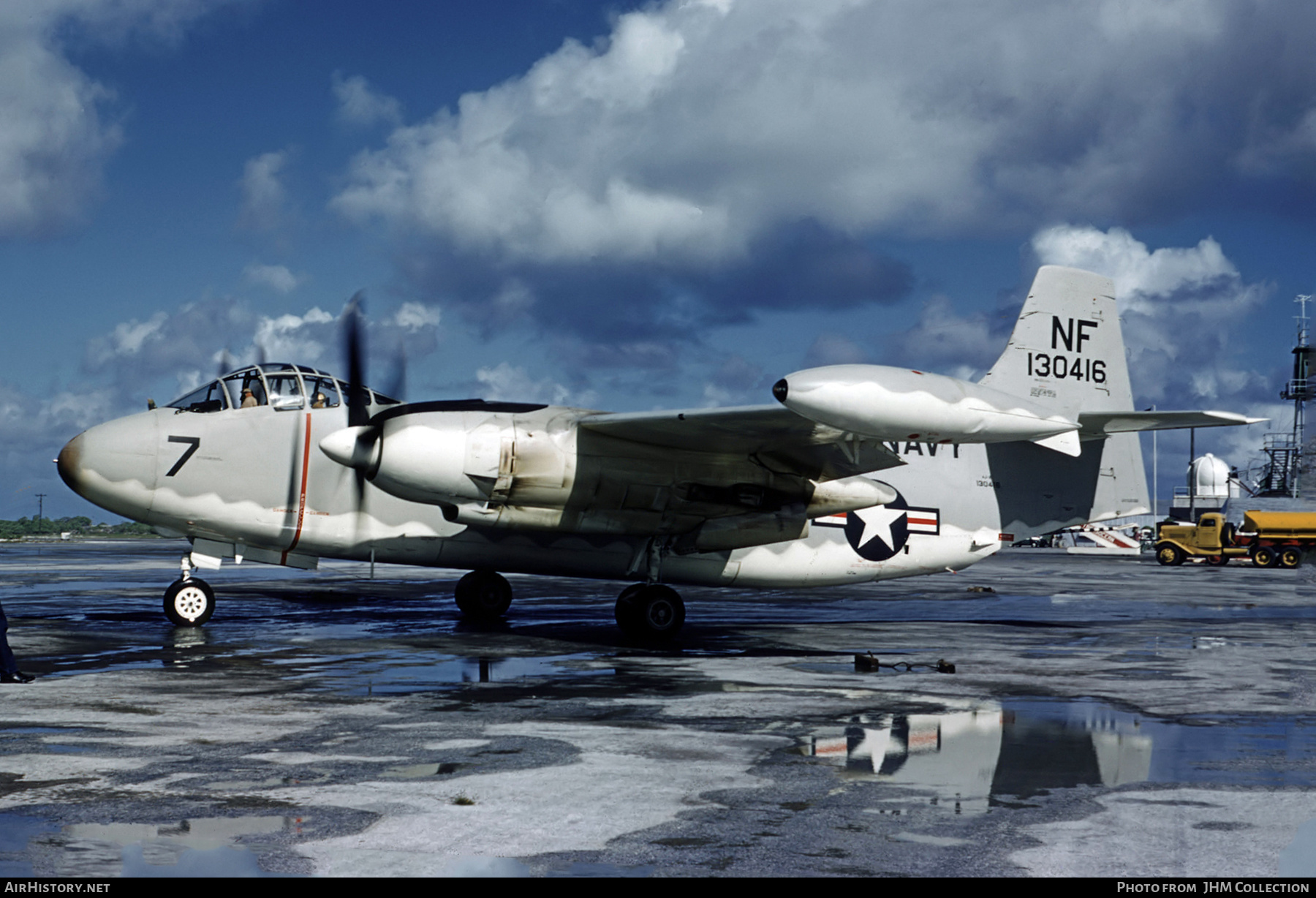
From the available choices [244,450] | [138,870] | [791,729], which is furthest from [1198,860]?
[244,450]

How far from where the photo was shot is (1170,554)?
51.7 meters

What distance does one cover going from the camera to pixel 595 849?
211 inches

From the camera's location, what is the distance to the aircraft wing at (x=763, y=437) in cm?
1427

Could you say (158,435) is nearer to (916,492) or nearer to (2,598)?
(2,598)

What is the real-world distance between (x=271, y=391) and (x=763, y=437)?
24.5 feet

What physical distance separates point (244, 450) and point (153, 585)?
45.5 ft

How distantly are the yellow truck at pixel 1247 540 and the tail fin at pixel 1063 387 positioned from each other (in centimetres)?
3501

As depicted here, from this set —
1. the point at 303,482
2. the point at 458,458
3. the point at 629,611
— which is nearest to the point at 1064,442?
the point at 629,611

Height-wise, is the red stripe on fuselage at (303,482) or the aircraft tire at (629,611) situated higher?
the red stripe on fuselage at (303,482)

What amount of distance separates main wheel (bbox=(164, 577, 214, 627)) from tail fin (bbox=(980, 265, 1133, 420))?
13459 mm

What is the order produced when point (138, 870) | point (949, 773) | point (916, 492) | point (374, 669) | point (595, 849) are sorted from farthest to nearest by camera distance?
point (916, 492) < point (374, 669) < point (949, 773) < point (595, 849) < point (138, 870)

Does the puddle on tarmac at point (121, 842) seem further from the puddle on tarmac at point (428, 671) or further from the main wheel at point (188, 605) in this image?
the main wheel at point (188, 605)

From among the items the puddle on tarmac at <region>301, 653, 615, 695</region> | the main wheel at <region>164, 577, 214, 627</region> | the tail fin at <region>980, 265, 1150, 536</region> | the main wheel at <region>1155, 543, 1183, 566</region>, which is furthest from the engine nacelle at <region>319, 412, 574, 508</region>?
the main wheel at <region>1155, 543, 1183, 566</region>

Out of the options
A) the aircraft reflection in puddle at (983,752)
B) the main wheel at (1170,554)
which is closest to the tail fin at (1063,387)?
the aircraft reflection in puddle at (983,752)
